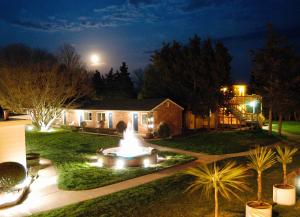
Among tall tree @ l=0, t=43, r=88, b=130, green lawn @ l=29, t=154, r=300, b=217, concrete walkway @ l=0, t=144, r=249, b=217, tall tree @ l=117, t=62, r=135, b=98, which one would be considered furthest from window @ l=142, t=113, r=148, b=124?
→ tall tree @ l=117, t=62, r=135, b=98

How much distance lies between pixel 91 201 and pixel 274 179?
7.32m

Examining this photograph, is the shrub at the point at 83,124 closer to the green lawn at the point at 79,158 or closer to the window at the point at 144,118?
the green lawn at the point at 79,158

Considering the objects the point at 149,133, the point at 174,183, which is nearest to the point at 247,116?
the point at 149,133

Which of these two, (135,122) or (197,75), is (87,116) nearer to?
(135,122)

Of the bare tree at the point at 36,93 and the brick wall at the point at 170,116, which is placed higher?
the bare tree at the point at 36,93

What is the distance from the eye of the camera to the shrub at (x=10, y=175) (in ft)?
35.2

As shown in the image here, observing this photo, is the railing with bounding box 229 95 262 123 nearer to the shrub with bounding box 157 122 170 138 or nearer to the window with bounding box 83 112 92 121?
the shrub with bounding box 157 122 170 138

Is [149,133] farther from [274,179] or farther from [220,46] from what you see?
[274,179]

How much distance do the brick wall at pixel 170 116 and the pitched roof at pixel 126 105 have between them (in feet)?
2.05

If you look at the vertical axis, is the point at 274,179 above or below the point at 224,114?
below

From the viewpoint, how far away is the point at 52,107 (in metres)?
32.5

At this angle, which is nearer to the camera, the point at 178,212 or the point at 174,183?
the point at 178,212

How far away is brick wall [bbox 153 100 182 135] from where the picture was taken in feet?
95.6

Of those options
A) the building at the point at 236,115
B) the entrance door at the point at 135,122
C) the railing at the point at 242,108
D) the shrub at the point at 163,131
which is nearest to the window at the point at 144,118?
the entrance door at the point at 135,122
